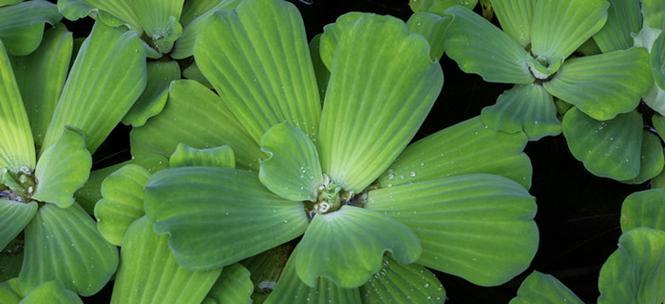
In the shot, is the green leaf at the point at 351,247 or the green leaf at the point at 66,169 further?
the green leaf at the point at 66,169

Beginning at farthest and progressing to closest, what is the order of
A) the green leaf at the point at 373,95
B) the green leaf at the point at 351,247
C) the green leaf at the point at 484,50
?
the green leaf at the point at 484,50, the green leaf at the point at 373,95, the green leaf at the point at 351,247

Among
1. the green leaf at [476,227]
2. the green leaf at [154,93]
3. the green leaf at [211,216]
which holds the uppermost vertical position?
the green leaf at [154,93]

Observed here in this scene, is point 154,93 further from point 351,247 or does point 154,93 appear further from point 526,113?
point 526,113

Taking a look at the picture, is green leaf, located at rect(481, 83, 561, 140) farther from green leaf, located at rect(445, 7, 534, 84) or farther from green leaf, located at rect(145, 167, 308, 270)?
green leaf, located at rect(145, 167, 308, 270)

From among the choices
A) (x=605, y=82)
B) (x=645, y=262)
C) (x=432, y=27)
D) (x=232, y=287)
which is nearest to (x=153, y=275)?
(x=232, y=287)

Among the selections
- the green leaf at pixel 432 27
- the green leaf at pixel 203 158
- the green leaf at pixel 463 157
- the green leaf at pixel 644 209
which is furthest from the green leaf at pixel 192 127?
the green leaf at pixel 644 209

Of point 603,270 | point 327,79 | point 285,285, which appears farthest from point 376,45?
point 603,270

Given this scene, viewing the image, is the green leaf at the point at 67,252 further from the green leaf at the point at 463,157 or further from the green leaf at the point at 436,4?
the green leaf at the point at 436,4
